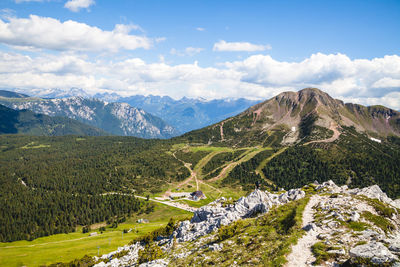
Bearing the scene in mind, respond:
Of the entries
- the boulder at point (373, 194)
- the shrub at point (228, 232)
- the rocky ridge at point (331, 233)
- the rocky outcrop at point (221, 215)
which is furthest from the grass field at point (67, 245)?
the boulder at point (373, 194)

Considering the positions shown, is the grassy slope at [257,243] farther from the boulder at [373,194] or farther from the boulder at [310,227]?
the boulder at [373,194]

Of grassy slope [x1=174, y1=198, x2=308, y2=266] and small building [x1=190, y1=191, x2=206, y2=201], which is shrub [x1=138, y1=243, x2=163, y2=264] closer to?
grassy slope [x1=174, y1=198, x2=308, y2=266]

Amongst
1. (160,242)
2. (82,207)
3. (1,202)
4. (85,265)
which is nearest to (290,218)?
(160,242)

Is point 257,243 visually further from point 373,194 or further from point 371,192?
point 371,192

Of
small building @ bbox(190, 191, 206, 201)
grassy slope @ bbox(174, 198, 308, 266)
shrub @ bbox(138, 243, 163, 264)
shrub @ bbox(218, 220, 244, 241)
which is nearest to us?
grassy slope @ bbox(174, 198, 308, 266)

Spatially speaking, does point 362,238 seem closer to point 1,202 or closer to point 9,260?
point 9,260

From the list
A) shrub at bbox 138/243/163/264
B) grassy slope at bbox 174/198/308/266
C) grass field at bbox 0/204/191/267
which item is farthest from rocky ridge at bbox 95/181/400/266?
grass field at bbox 0/204/191/267
